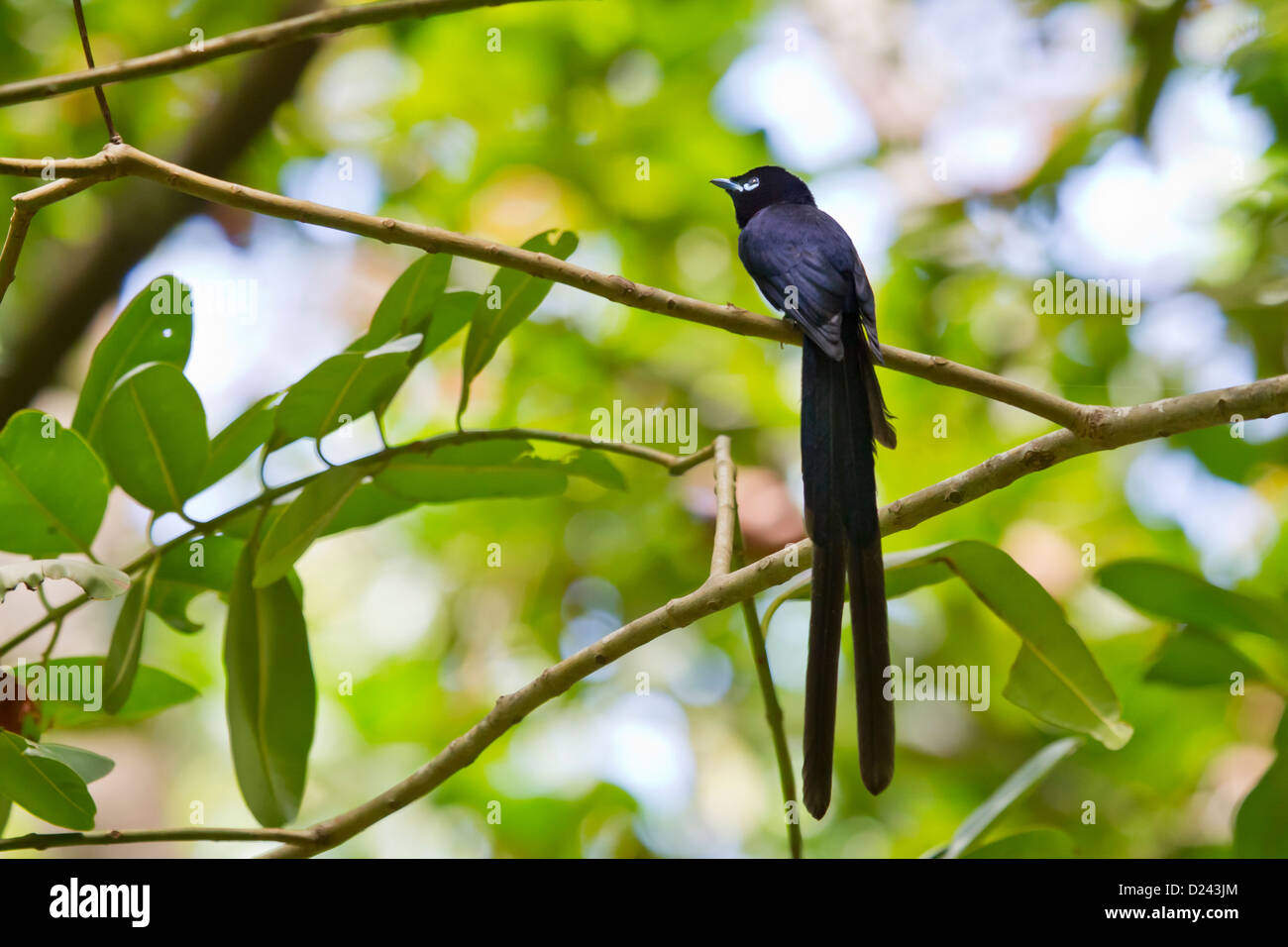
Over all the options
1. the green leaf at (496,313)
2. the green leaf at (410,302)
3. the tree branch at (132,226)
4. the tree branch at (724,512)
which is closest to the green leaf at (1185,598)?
the tree branch at (724,512)

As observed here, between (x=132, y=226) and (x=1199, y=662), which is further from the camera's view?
(x=132, y=226)

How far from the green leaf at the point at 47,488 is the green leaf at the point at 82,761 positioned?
0.25 metres

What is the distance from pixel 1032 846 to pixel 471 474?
891mm

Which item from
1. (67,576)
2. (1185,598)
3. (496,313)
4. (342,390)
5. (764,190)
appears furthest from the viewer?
(764,190)

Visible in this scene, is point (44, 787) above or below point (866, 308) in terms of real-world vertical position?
below

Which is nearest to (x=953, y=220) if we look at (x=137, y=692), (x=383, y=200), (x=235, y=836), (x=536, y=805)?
(x=383, y=200)

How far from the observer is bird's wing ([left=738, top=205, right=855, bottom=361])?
4.48ft

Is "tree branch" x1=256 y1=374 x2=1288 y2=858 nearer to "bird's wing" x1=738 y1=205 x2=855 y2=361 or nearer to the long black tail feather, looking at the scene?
the long black tail feather

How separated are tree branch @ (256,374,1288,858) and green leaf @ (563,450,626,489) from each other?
417 mm

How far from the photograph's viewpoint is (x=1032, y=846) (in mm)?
1423

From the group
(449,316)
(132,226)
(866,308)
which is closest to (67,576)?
(449,316)

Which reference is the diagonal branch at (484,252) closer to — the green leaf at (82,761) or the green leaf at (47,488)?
the green leaf at (47,488)

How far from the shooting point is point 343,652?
382 cm

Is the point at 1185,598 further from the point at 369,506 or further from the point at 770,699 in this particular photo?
the point at 369,506
